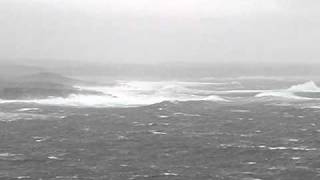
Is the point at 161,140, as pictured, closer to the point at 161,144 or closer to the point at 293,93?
the point at 161,144

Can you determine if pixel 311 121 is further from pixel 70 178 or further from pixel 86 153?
pixel 70 178

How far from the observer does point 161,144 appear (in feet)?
147

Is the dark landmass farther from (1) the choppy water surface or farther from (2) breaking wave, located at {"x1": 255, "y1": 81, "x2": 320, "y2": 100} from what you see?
(2) breaking wave, located at {"x1": 255, "y1": 81, "x2": 320, "y2": 100}

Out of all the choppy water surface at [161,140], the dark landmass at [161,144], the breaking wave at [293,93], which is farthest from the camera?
the breaking wave at [293,93]

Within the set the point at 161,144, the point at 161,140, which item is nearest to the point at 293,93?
the point at 161,140

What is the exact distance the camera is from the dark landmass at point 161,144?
35.8m

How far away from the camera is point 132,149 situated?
42594mm

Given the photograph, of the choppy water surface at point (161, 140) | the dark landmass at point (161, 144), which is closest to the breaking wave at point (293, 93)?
the choppy water surface at point (161, 140)

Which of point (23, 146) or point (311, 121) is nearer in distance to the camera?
point (23, 146)

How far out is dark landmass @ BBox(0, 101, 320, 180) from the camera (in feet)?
117

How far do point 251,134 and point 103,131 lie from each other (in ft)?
37.5

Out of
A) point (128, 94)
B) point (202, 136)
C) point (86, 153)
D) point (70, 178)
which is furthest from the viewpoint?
point (128, 94)

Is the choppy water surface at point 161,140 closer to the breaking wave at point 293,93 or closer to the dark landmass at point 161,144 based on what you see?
the dark landmass at point 161,144

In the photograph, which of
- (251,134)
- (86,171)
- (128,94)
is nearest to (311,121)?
(251,134)
